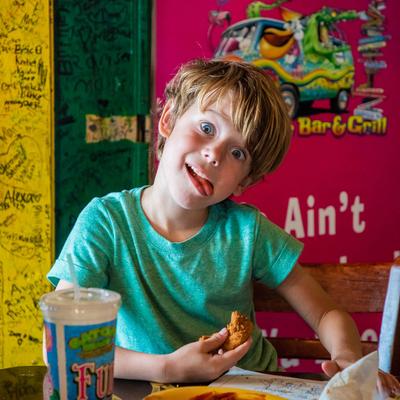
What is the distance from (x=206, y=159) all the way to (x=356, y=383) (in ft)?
1.82

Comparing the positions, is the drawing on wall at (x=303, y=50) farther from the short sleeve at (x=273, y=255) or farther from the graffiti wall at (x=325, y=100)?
the short sleeve at (x=273, y=255)

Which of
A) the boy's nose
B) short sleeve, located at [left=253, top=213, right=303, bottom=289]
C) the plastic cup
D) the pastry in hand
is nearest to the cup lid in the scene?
the plastic cup

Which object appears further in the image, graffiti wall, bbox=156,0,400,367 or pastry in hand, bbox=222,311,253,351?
graffiti wall, bbox=156,0,400,367

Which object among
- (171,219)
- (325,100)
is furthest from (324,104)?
(171,219)

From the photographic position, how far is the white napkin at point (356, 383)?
2.88 ft

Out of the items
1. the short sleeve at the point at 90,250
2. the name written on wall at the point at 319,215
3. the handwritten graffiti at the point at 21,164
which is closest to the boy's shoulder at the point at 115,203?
the short sleeve at the point at 90,250

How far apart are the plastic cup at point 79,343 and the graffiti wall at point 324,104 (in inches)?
80.9

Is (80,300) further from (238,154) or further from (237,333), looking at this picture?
(238,154)

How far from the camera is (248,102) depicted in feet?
4.48

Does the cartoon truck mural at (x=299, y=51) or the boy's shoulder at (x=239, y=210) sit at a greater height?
the cartoon truck mural at (x=299, y=51)

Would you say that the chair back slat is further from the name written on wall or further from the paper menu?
the name written on wall

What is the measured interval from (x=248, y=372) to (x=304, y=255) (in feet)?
6.18

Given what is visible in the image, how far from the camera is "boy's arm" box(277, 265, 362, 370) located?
1.31 metres

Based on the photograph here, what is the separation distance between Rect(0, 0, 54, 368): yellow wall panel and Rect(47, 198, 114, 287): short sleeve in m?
1.30
